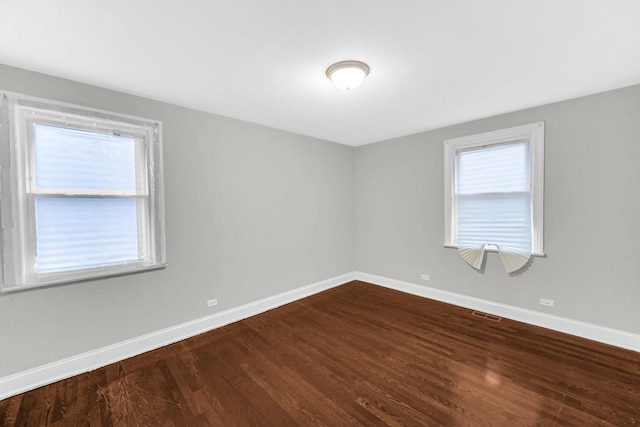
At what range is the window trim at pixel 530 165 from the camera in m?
2.93

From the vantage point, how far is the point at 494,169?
329 cm

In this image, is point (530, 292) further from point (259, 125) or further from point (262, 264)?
point (259, 125)

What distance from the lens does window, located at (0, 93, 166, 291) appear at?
1973 millimetres

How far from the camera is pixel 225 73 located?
7.09 feet

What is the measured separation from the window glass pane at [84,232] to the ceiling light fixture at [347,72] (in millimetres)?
2238

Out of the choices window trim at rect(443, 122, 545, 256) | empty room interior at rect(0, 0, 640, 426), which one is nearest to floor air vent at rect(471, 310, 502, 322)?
empty room interior at rect(0, 0, 640, 426)

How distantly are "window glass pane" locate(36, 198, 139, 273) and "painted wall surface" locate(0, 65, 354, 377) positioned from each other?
21 centimetres

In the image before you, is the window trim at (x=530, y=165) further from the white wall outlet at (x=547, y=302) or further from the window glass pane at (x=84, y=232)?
the window glass pane at (x=84, y=232)

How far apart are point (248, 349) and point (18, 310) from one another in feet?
5.99

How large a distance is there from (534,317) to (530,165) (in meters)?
1.77

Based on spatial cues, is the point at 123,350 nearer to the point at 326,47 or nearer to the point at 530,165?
the point at 326,47

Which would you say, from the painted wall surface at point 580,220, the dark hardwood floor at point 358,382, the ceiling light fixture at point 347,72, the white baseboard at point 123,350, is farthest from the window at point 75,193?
the painted wall surface at point 580,220

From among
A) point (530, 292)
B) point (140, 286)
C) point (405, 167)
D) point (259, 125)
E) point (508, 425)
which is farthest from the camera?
point (405, 167)

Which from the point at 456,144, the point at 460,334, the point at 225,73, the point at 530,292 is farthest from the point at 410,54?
the point at 530,292
